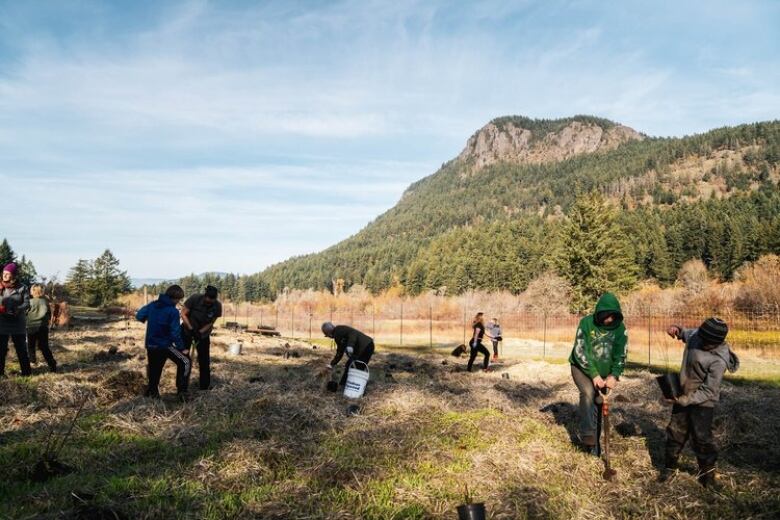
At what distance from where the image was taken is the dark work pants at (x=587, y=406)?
666 centimetres

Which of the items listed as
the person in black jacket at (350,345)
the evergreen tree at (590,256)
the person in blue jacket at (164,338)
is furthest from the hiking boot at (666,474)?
the evergreen tree at (590,256)

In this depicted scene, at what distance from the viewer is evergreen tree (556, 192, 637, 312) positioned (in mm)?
52844

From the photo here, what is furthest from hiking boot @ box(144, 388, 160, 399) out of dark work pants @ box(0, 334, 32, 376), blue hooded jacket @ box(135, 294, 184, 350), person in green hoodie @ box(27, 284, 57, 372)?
person in green hoodie @ box(27, 284, 57, 372)

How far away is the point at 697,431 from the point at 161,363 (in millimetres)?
7711

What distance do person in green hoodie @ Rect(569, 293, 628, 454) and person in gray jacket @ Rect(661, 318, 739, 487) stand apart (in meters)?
0.76

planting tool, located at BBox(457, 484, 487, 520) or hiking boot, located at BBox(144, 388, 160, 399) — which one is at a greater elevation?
hiking boot, located at BBox(144, 388, 160, 399)

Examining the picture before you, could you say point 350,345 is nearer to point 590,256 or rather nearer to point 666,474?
point 666,474

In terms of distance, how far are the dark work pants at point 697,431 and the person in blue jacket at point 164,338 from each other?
7084mm

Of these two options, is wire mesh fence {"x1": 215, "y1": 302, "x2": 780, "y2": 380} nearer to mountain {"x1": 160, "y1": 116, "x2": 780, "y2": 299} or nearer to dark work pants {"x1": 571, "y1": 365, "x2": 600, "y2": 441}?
dark work pants {"x1": 571, "y1": 365, "x2": 600, "y2": 441}

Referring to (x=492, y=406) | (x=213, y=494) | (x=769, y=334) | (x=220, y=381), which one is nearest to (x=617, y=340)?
(x=492, y=406)

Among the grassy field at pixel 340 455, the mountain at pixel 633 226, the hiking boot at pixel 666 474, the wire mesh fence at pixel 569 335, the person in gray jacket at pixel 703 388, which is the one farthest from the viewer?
the mountain at pixel 633 226

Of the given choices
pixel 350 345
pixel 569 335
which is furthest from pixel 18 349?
pixel 569 335

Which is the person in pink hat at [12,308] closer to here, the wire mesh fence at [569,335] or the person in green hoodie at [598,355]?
the person in green hoodie at [598,355]

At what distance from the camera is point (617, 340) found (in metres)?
6.56
